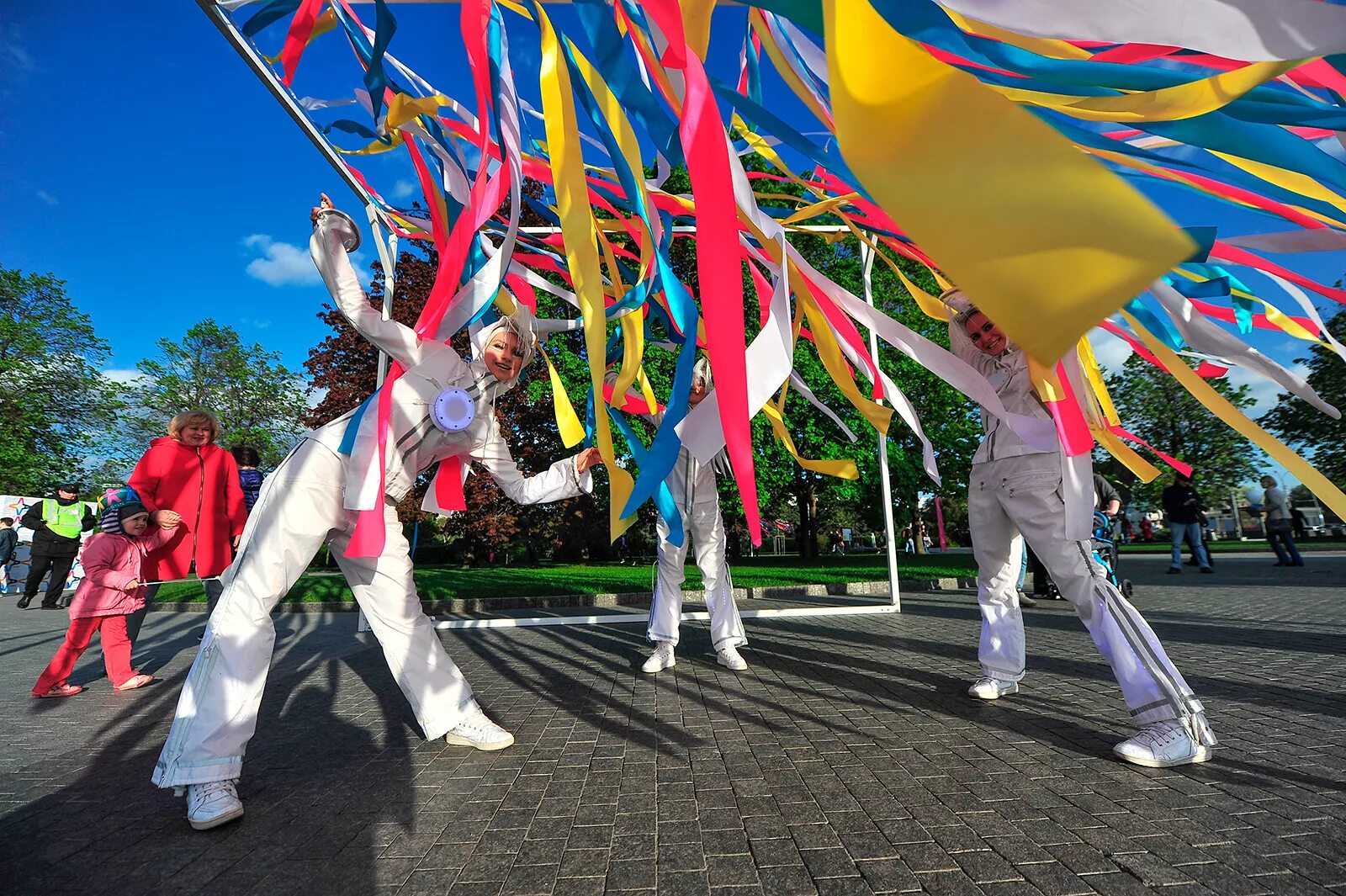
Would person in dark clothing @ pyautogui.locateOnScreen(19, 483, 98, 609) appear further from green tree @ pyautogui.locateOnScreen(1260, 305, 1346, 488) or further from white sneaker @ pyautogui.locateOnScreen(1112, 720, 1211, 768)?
green tree @ pyautogui.locateOnScreen(1260, 305, 1346, 488)

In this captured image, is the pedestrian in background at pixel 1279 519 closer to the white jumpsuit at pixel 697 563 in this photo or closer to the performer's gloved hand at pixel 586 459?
the white jumpsuit at pixel 697 563

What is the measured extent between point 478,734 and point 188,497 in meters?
2.99

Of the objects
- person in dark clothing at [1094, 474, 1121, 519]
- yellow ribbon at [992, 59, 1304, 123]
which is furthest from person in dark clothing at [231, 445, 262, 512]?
person in dark clothing at [1094, 474, 1121, 519]

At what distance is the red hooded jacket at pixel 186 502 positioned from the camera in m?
4.25

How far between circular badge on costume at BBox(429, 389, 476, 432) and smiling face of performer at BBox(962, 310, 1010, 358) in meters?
2.46

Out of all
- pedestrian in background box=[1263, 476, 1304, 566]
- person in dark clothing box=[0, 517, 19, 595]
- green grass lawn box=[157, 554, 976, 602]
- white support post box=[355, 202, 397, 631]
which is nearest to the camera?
white support post box=[355, 202, 397, 631]

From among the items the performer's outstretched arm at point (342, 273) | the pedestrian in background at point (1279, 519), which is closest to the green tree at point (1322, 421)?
the pedestrian in background at point (1279, 519)

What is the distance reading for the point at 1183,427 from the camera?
29094 mm

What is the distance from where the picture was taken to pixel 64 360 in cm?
2791

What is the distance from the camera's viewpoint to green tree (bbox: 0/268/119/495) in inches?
1021

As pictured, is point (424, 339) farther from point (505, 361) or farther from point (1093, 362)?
point (1093, 362)

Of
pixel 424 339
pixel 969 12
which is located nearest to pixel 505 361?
pixel 424 339

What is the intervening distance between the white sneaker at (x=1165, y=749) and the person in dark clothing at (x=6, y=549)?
60.0ft

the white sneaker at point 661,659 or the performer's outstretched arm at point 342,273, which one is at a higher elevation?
the performer's outstretched arm at point 342,273
